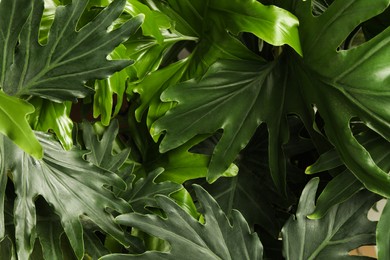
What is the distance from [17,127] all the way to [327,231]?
582mm

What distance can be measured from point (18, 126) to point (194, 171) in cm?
46

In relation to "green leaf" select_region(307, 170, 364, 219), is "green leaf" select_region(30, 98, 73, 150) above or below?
above

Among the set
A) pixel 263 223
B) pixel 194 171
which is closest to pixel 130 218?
pixel 194 171

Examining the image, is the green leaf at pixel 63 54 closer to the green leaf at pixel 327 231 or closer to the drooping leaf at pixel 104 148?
the drooping leaf at pixel 104 148

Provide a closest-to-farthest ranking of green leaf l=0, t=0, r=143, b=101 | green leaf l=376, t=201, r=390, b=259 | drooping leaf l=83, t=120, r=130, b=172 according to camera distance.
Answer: green leaf l=0, t=0, r=143, b=101
green leaf l=376, t=201, r=390, b=259
drooping leaf l=83, t=120, r=130, b=172

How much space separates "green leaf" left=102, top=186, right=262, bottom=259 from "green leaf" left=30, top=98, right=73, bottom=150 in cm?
20

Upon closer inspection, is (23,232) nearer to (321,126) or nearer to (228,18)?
(228,18)

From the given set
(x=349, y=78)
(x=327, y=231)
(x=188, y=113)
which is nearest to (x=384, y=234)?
(x=327, y=231)

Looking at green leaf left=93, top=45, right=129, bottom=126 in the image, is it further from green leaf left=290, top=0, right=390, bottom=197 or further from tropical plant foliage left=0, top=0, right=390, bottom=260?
green leaf left=290, top=0, right=390, bottom=197

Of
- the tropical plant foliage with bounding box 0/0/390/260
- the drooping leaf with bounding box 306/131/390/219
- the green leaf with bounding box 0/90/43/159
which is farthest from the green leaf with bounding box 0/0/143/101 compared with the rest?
the drooping leaf with bounding box 306/131/390/219

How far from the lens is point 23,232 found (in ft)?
2.74

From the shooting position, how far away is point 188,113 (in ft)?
3.18

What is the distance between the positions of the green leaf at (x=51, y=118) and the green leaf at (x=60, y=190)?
0.17ft

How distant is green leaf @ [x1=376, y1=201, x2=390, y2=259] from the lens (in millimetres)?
926
